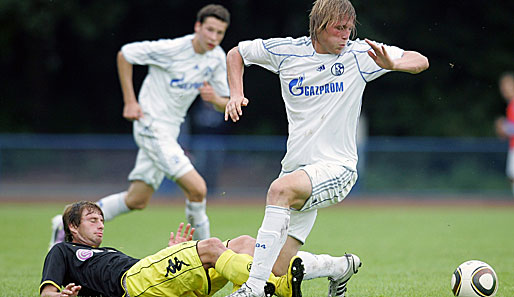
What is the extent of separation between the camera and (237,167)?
56.0 feet

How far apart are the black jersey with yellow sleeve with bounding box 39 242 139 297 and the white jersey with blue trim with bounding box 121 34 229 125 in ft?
10.3

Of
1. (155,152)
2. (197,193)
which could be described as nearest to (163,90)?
(155,152)

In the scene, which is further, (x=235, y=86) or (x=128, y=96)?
(x=128, y=96)

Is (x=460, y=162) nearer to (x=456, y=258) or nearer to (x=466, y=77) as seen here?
(x=466, y=77)

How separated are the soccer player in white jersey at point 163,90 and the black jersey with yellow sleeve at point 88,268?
9.10ft

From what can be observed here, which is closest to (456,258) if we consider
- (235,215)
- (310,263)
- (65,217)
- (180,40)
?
(310,263)

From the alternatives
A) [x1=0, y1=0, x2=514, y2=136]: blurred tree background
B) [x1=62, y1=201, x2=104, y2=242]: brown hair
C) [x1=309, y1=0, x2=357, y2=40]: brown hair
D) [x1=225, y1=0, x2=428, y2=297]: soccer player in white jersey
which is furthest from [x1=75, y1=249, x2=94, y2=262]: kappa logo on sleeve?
[x1=0, y1=0, x2=514, y2=136]: blurred tree background

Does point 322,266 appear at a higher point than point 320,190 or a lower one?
lower

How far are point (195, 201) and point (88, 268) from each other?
2661mm

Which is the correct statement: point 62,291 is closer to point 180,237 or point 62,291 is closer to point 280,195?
point 180,237

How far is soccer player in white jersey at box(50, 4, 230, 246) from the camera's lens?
7.52 meters

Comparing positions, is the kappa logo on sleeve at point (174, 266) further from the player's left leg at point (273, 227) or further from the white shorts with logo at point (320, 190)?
the white shorts with logo at point (320, 190)

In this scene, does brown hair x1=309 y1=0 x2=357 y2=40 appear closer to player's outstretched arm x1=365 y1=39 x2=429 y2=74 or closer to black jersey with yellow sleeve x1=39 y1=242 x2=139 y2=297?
player's outstretched arm x1=365 y1=39 x2=429 y2=74

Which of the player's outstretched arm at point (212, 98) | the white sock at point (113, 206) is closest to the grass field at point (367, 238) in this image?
the white sock at point (113, 206)
